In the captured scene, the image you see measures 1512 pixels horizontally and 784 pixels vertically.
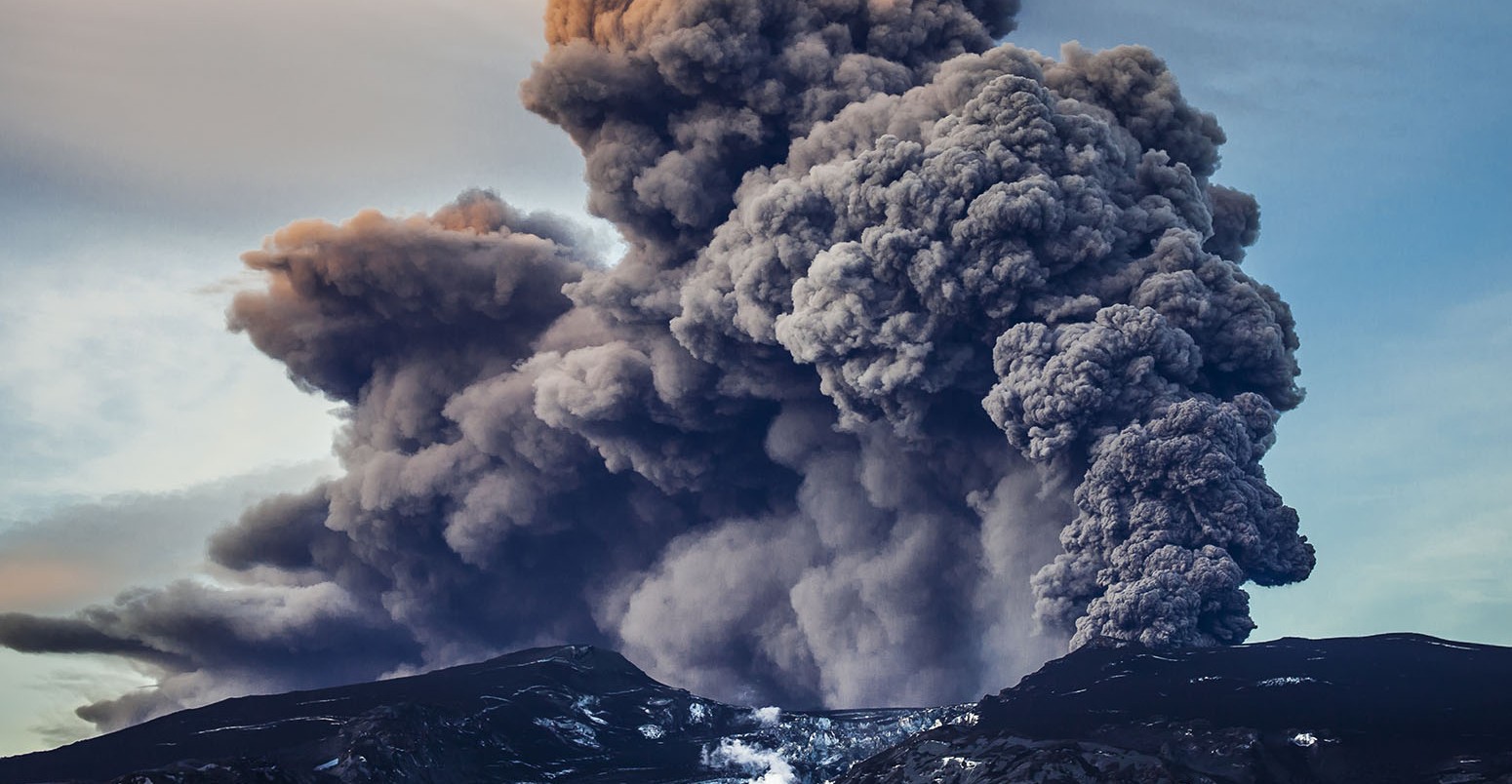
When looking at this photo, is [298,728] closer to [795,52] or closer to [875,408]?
[875,408]

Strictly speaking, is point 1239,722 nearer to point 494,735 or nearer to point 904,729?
point 904,729

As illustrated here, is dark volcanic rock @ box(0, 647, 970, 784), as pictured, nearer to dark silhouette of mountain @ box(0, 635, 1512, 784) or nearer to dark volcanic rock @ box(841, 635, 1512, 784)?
dark silhouette of mountain @ box(0, 635, 1512, 784)

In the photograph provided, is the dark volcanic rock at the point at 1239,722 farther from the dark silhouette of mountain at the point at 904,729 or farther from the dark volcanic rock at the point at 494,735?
the dark volcanic rock at the point at 494,735

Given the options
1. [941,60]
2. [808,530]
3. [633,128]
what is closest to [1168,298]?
[941,60]

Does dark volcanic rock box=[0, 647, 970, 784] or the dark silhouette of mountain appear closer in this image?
the dark silhouette of mountain

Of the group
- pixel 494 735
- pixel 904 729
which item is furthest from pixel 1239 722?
pixel 494 735

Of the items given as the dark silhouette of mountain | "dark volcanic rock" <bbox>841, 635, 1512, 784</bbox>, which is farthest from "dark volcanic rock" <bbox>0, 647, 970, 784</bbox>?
"dark volcanic rock" <bbox>841, 635, 1512, 784</bbox>
